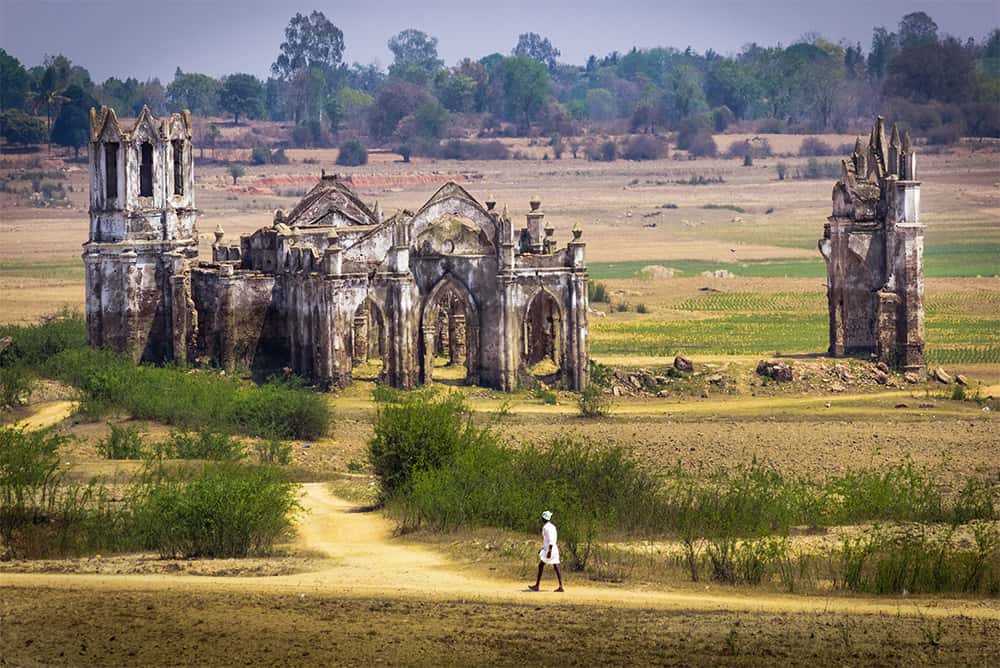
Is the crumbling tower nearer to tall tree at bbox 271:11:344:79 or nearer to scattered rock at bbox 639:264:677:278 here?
scattered rock at bbox 639:264:677:278

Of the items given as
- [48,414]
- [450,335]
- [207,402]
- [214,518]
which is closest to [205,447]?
[207,402]

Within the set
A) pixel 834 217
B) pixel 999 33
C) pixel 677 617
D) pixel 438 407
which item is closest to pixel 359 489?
pixel 438 407

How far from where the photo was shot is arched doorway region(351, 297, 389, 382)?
47.9 meters

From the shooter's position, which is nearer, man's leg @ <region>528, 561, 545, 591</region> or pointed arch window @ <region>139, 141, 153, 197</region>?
man's leg @ <region>528, 561, 545, 591</region>

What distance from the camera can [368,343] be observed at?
173 feet

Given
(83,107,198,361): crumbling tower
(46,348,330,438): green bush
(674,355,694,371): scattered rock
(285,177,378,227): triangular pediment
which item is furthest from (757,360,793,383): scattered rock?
(83,107,198,361): crumbling tower

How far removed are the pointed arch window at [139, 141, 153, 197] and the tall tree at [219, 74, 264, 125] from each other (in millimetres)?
108795

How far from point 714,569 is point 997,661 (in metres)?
4.52

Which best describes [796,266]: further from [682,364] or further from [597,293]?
[682,364]

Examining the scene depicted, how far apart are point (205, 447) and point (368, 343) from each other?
1518cm

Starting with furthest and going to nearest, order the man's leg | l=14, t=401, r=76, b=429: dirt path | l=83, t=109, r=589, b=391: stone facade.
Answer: l=83, t=109, r=589, b=391: stone facade → l=14, t=401, r=76, b=429: dirt path → the man's leg

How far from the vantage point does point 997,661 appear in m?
24.3

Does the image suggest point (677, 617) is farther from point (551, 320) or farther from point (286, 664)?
point (551, 320)

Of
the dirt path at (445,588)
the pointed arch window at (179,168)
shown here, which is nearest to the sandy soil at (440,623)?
the dirt path at (445,588)
